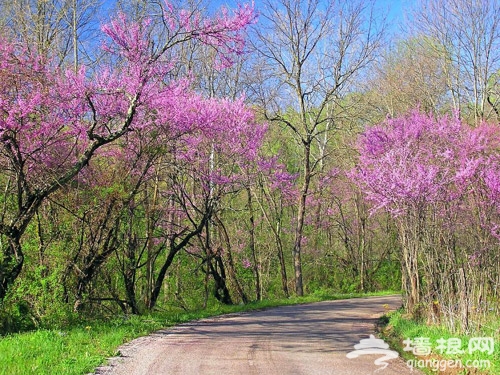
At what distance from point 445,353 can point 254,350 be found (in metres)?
2.91

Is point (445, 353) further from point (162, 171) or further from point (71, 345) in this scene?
point (162, 171)

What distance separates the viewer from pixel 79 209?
1142 centimetres

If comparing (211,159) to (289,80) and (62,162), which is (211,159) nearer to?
(62,162)

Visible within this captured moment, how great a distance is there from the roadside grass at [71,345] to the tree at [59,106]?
2.03 meters

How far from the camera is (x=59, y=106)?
10.5 meters

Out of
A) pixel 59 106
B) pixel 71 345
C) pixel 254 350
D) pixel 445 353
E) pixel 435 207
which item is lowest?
pixel 445 353

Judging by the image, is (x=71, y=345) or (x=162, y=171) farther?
(x=162, y=171)

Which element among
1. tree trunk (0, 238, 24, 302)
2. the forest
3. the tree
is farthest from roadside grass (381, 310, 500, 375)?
tree trunk (0, 238, 24, 302)

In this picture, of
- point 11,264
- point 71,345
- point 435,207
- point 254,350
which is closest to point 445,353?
point 254,350

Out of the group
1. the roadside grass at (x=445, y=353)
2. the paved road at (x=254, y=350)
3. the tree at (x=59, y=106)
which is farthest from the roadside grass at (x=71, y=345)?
the roadside grass at (x=445, y=353)

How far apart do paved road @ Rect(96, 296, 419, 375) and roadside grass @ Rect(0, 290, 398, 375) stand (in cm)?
28

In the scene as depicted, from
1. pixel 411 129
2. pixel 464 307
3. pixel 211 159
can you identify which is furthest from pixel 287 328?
pixel 211 159

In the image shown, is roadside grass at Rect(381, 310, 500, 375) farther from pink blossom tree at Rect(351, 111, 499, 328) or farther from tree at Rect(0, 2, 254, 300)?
tree at Rect(0, 2, 254, 300)

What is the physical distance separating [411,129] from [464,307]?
6.25 metres
